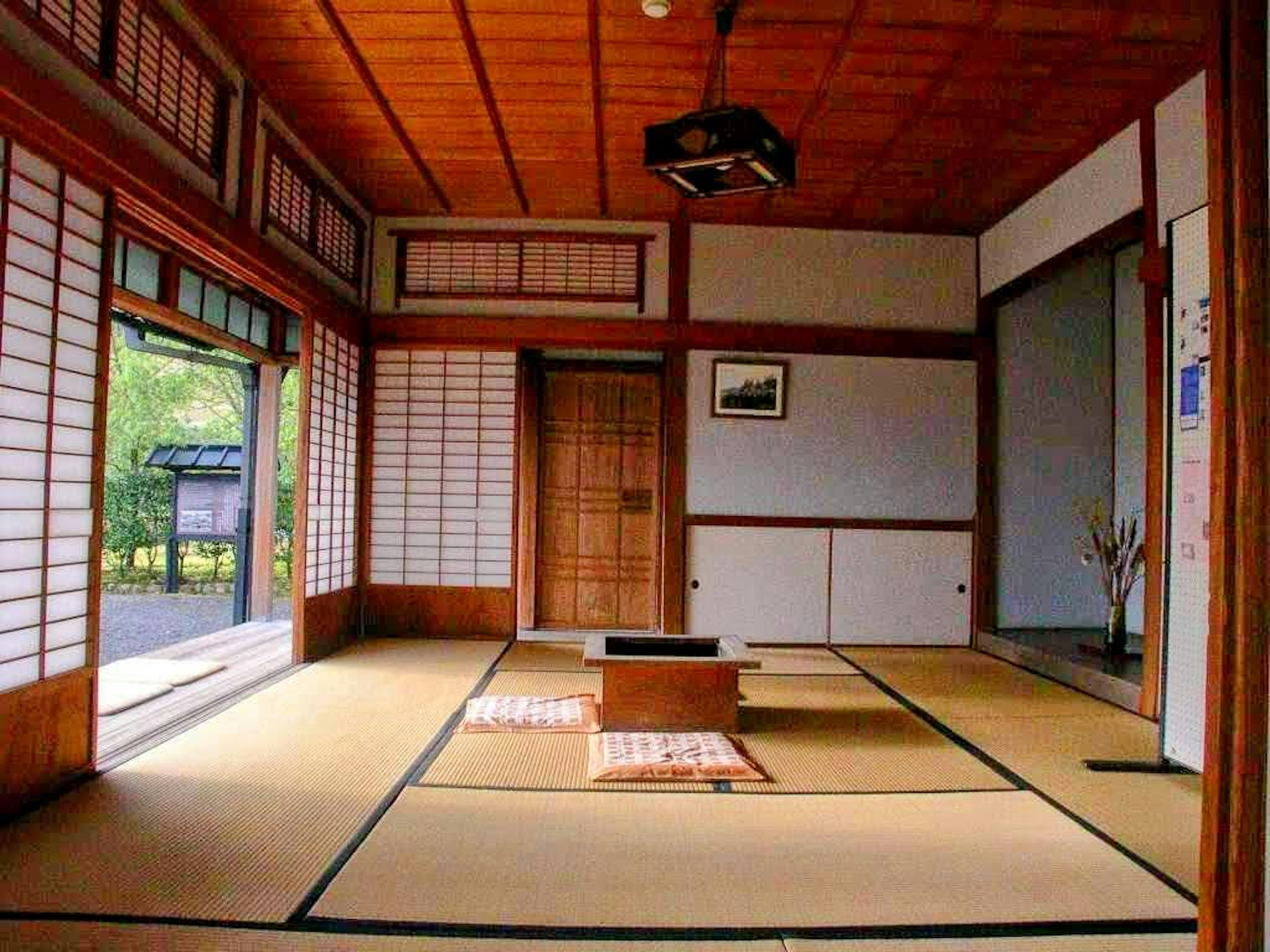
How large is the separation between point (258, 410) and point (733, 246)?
416cm

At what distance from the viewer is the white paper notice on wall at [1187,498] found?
10.5ft

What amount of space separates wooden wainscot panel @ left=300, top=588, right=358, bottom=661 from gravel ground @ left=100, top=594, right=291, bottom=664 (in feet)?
3.79

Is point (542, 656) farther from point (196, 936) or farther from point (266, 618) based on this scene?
point (196, 936)

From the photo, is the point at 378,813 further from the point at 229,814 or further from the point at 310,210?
the point at 310,210

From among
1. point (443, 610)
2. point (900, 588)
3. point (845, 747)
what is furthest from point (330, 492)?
point (900, 588)

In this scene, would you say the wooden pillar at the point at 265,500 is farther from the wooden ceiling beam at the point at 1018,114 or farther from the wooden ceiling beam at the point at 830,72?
the wooden ceiling beam at the point at 1018,114

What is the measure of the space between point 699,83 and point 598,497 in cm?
342

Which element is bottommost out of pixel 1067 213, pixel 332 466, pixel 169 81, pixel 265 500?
pixel 265 500

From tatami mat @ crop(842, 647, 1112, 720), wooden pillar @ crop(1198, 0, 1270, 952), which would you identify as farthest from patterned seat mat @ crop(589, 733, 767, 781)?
wooden pillar @ crop(1198, 0, 1270, 952)

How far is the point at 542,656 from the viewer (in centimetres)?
550

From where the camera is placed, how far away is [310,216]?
512 cm

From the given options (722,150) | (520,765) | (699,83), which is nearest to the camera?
(520,765)

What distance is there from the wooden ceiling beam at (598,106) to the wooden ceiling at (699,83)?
0.01m

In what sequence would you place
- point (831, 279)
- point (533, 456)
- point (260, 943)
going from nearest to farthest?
point (260, 943)
point (831, 279)
point (533, 456)
